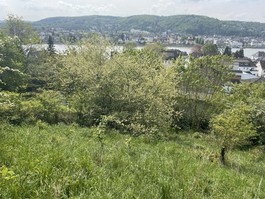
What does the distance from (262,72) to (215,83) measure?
48853 mm

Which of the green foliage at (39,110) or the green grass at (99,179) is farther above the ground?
the green grass at (99,179)

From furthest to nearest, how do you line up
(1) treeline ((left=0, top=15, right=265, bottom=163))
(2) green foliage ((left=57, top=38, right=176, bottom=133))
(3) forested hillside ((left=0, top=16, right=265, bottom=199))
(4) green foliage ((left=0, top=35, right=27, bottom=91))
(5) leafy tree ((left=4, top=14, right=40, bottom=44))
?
(5) leafy tree ((left=4, top=14, right=40, bottom=44)) → (4) green foliage ((left=0, top=35, right=27, bottom=91)) → (2) green foliage ((left=57, top=38, right=176, bottom=133)) → (1) treeline ((left=0, top=15, right=265, bottom=163)) → (3) forested hillside ((left=0, top=16, right=265, bottom=199))

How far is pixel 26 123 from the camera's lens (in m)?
9.90

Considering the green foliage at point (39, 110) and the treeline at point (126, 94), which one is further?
the treeline at point (126, 94)

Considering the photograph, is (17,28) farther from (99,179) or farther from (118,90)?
(99,179)

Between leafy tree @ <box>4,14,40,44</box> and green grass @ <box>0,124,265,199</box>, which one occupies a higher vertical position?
leafy tree @ <box>4,14,40,44</box>

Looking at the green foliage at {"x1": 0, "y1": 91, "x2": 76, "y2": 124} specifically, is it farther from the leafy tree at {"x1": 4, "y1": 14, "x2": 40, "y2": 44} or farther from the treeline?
the leafy tree at {"x1": 4, "y1": 14, "x2": 40, "y2": 44}

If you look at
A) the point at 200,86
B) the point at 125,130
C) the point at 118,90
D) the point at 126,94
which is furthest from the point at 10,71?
the point at 200,86

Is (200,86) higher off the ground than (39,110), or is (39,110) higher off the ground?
(200,86)

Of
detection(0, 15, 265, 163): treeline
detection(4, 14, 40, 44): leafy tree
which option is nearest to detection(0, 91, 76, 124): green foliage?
detection(0, 15, 265, 163): treeline

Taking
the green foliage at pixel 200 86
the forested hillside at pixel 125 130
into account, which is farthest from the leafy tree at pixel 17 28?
the green foliage at pixel 200 86

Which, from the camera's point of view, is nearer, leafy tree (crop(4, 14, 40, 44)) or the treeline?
the treeline

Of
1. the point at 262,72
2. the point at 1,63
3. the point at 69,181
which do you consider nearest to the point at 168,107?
the point at 69,181

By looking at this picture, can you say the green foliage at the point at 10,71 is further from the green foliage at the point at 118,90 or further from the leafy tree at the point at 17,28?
the leafy tree at the point at 17,28
